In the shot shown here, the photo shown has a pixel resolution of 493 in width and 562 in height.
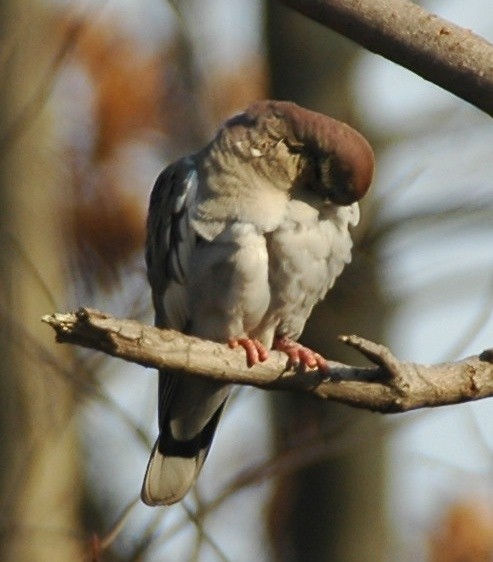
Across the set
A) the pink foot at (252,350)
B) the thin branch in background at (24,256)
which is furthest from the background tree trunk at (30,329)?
the pink foot at (252,350)

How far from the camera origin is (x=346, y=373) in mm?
3611

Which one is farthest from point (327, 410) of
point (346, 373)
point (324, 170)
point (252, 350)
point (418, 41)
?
point (418, 41)

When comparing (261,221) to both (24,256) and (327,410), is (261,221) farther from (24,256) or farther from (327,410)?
(327,410)

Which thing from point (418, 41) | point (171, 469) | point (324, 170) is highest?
point (418, 41)

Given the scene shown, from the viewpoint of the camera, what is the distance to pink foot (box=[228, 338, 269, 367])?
380 cm

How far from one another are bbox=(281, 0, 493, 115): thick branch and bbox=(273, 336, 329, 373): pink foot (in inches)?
30.5

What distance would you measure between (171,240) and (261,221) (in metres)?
0.40

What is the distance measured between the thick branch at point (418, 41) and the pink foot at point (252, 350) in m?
0.88

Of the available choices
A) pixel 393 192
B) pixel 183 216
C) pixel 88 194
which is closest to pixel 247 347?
pixel 183 216

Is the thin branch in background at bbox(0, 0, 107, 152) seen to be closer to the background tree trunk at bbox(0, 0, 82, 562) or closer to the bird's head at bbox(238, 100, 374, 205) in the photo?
the background tree trunk at bbox(0, 0, 82, 562)

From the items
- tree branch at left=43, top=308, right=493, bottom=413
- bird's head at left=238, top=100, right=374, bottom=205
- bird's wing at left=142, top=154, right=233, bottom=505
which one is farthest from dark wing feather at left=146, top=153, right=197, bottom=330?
tree branch at left=43, top=308, right=493, bottom=413

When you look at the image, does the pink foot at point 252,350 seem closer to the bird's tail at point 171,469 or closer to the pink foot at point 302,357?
the pink foot at point 302,357

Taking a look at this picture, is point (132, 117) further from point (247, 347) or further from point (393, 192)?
point (247, 347)

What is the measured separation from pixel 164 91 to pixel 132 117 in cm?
35
